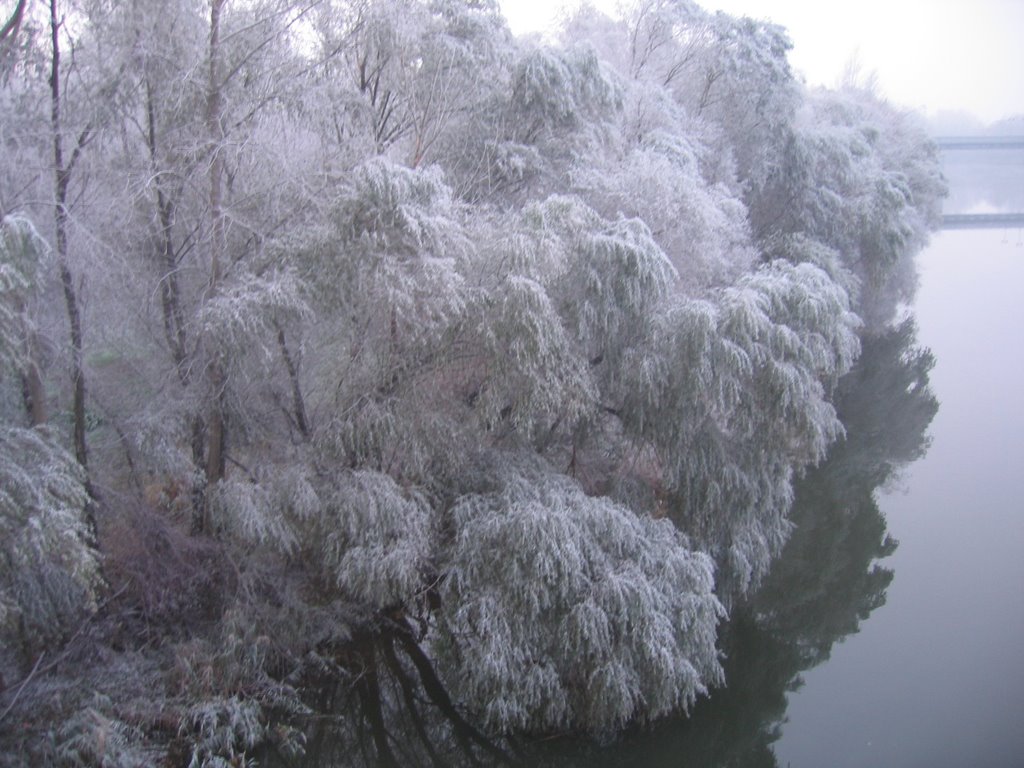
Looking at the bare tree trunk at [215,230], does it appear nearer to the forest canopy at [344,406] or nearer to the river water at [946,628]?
the forest canopy at [344,406]

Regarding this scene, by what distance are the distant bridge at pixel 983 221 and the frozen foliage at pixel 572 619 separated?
25993 millimetres

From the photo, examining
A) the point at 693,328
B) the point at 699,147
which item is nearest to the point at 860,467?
the point at 699,147

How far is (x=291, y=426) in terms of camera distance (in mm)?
9586

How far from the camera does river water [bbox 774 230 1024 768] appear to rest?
7.38 meters

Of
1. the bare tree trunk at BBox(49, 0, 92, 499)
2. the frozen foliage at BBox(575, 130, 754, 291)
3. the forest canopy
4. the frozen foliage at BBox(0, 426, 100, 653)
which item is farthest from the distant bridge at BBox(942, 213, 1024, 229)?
the frozen foliage at BBox(0, 426, 100, 653)

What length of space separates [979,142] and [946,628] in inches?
688

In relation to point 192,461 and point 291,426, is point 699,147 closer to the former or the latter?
point 291,426

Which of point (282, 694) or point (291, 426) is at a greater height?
point (291, 426)

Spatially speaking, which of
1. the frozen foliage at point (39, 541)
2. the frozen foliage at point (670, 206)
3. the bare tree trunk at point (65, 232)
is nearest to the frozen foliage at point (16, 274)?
the frozen foliage at point (39, 541)

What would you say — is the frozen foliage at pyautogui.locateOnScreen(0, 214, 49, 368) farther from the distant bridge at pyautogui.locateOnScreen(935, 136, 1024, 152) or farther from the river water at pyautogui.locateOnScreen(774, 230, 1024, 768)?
the distant bridge at pyautogui.locateOnScreen(935, 136, 1024, 152)

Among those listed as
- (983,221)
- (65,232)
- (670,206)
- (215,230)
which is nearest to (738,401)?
(670,206)

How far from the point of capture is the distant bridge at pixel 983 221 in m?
29.5

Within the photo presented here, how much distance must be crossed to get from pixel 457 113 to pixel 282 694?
711 centimetres

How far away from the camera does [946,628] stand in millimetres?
9359
